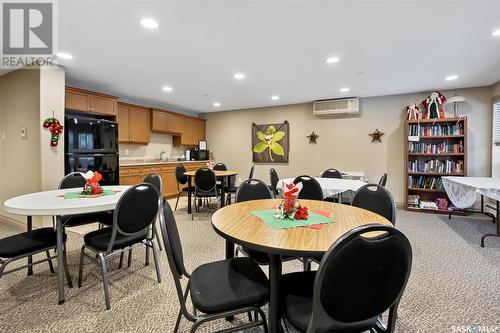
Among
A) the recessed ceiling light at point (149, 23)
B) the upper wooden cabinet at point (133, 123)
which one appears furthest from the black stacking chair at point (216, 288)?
the upper wooden cabinet at point (133, 123)

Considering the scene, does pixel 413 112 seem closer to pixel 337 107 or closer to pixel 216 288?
pixel 337 107

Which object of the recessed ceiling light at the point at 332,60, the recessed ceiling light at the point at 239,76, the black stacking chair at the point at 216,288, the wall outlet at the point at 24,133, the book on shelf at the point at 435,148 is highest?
the recessed ceiling light at the point at 239,76

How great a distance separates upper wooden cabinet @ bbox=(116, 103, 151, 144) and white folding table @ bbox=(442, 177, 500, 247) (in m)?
5.95

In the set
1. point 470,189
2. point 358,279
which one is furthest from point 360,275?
point 470,189

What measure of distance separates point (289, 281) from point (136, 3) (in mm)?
2431

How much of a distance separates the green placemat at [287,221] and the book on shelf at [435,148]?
431 centimetres

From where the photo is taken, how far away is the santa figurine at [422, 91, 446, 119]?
465 cm

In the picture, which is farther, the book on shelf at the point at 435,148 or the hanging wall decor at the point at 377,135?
the hanging wall decor at the point at 377,135

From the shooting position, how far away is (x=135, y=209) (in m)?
1.90

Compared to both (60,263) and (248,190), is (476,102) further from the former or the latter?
(60,263)

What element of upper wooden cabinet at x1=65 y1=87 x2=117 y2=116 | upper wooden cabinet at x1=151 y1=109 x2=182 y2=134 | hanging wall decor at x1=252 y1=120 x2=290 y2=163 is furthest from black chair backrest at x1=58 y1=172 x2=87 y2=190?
hanging wall decor at x1=252 y1=120 x2=290 y2=163

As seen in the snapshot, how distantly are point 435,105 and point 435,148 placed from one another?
82 centimetres

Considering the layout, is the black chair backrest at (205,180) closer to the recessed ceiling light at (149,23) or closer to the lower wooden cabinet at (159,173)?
the lower wooden cabinet at (159,173)

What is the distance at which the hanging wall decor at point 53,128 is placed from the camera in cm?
337
